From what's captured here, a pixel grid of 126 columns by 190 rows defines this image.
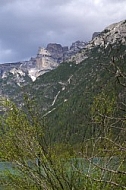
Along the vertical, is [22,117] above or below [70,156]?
above

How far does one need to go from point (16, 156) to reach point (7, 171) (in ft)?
4.73

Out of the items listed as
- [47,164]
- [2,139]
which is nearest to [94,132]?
[47,164]

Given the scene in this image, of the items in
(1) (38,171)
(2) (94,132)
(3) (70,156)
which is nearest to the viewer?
(2) (94,132)

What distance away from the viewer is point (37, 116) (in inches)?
490

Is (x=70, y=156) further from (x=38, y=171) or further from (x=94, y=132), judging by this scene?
(x=94, y=132)

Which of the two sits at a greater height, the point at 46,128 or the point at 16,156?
the point at 46,128

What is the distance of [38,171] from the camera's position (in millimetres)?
11977

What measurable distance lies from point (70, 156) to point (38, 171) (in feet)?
5.25

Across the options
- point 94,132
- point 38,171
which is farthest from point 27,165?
point 94,132

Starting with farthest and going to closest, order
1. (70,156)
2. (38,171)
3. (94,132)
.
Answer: (70,156) → (38,171) → (94,132)

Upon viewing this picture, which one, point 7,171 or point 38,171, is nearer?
point 38,171

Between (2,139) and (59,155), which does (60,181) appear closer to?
(59,155)

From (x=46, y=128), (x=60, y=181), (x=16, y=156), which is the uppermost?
(x=46, y=128)

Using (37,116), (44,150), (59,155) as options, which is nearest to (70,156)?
(59,155)
